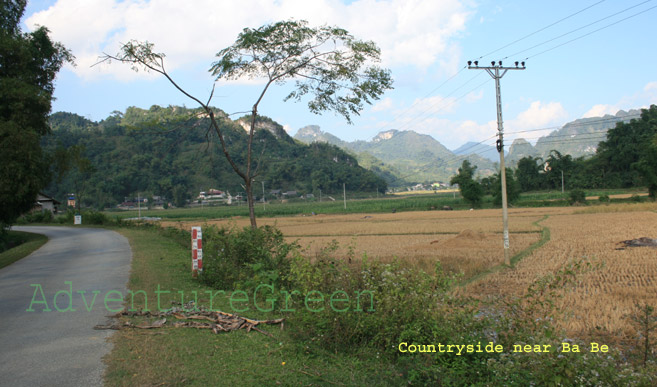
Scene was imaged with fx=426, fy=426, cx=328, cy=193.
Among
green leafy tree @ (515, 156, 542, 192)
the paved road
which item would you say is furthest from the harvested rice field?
green leafy tree @ (515, 156, 542, 192)

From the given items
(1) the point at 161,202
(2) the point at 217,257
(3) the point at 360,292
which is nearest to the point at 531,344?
(3) the point at 360,292

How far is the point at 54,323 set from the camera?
666 centimetres

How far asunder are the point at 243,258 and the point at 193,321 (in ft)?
15.0

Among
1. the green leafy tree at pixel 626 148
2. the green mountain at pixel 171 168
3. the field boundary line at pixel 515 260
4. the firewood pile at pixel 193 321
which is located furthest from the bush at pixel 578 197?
the firewood pile at pixel 193 321

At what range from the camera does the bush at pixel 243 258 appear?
9562mm

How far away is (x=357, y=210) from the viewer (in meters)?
66.7

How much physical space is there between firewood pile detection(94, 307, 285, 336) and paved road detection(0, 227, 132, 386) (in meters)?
0.34

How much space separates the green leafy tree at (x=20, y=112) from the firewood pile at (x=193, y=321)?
30.0 ft

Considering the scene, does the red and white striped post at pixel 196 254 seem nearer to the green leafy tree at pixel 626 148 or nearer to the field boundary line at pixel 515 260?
the field boundary line at pixel 515 260

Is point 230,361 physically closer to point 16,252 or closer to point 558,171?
point 16,252

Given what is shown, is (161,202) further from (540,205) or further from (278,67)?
(278,67)

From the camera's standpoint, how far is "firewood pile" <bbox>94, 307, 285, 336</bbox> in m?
6.28

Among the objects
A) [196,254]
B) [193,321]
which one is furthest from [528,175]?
[193,321]

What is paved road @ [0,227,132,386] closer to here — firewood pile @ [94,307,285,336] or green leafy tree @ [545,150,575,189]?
firewood pile @ [94,307,285,336]
